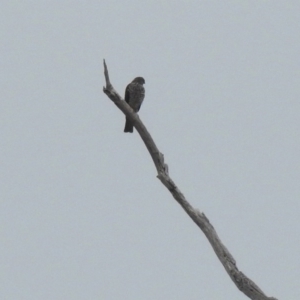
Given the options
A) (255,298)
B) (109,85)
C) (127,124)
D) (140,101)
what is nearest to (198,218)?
(255,298)

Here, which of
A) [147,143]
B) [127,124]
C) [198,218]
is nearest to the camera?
[198,218]

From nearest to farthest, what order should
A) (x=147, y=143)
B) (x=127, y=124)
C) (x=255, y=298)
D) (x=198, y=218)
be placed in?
1. (x=255, y=298)
2. (x=198, y=218)
3. (x=147, y=143)
4. (x=127, y=124)

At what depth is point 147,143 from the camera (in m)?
8.48

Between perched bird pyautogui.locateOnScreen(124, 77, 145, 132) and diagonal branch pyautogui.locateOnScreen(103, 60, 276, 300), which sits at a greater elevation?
perched bird pyautogui.locateOnScreen(124, 77, 145, 132)

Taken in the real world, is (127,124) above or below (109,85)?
above

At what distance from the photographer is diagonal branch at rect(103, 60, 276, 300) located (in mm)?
7407

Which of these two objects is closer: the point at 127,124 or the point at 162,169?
the point at 162,169

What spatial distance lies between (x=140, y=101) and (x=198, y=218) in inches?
207

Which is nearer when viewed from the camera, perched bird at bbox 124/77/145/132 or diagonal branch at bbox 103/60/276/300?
diagonal branch at bbox 103/60/276/300

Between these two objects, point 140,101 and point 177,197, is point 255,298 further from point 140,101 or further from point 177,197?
point 140,101

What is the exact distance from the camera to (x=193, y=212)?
313 inches

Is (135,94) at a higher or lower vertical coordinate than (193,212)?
higher

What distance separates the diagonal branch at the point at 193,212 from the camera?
741 cm

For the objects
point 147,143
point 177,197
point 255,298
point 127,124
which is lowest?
point 255,298
